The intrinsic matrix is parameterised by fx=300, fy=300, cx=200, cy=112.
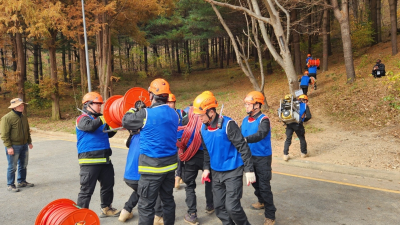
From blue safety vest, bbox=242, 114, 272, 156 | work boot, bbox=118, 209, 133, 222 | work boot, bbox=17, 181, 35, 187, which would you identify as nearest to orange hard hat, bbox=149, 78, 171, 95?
blue safety vest, bbox=242, 114, 272, 156

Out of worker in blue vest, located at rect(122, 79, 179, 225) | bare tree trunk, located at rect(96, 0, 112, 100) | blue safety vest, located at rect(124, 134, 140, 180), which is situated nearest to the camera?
worker in blue vest, located at rect(122, 79, 179, 225)

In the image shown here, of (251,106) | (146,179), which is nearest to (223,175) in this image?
(146,179)

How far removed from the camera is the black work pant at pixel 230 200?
3719 mm

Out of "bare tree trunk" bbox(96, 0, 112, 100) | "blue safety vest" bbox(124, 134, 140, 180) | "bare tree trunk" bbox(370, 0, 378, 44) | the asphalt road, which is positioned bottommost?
the asphalt road

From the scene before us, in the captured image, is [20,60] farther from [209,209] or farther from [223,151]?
[223,151]

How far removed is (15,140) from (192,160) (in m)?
4.27

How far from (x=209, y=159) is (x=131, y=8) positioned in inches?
663

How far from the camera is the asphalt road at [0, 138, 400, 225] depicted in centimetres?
480

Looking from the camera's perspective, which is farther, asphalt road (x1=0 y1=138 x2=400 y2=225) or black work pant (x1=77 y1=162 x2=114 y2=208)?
asphalt road (x1=0 y1=138 x2=400 y2=225)

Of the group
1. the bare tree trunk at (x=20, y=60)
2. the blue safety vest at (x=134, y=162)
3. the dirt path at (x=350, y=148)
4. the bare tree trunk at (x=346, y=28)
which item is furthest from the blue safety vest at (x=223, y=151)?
the bare tree trunk at (x=20, y=60)

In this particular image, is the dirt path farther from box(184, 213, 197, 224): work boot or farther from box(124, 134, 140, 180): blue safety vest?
box(124, 134, 140, 180): blue safety vest

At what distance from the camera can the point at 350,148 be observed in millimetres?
8664

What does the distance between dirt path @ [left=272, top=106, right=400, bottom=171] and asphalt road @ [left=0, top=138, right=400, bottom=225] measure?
0.81 metres

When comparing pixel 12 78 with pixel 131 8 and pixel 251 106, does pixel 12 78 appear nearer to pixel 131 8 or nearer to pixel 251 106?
pixel 131 8
